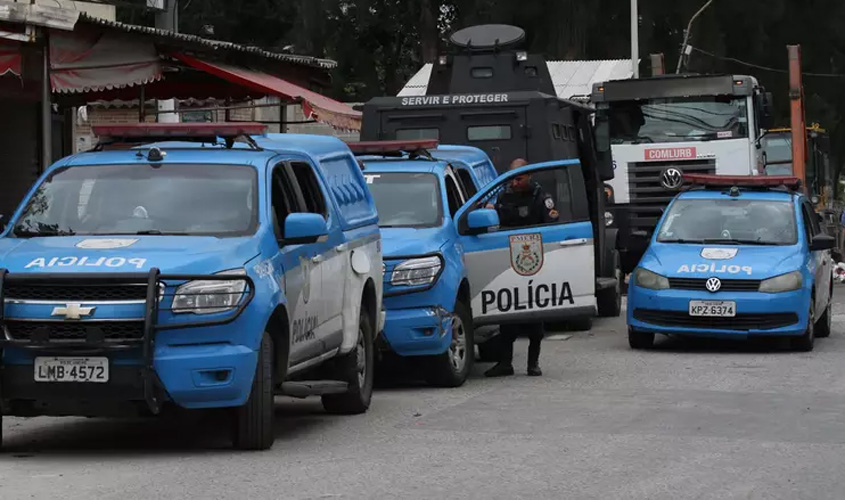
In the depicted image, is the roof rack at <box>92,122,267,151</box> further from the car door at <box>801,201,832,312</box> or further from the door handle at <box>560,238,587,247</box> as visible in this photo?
the car door at <box>801,201,832,312</box>

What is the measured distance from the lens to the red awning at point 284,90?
19.0 meters

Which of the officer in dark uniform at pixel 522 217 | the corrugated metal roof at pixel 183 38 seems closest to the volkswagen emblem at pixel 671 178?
the corrugated metal roof at pixel 183 38

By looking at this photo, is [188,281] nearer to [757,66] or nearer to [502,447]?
[502,447]

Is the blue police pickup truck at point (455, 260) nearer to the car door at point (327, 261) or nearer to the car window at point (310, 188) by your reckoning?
the car door at point (327, 261)

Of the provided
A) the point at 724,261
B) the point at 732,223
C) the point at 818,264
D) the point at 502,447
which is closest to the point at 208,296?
the point at 502,447

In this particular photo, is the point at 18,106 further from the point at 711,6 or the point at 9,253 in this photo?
the point at 711,6

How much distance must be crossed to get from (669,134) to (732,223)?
8.52 meters

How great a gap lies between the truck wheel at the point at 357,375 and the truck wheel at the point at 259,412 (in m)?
1.89

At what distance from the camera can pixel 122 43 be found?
17.8 m

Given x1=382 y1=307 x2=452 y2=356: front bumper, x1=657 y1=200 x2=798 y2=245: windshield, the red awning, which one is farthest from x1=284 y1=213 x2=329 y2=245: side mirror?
the red awning

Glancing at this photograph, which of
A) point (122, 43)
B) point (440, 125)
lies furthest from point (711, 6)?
point (122, 43)

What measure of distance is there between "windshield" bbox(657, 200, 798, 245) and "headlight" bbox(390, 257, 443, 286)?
17.1 feet

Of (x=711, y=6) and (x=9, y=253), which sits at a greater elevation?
(x=711, y=6)

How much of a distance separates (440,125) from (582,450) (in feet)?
35.4
